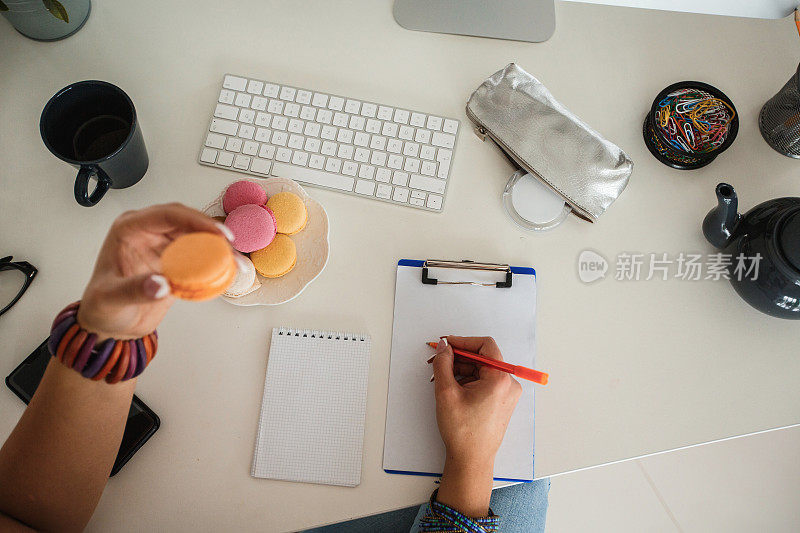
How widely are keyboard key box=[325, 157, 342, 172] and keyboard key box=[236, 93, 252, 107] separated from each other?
164 mm

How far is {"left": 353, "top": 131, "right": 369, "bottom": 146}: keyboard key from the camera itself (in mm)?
823

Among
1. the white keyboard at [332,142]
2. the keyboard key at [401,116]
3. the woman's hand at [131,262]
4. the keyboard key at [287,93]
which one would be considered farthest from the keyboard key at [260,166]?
the woman's hand at [131,262]

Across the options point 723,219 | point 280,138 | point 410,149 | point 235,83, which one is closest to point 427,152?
point 410,149

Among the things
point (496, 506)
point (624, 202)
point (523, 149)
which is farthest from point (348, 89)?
point (496, 506)

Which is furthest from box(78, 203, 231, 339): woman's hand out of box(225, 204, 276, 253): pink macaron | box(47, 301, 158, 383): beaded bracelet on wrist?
box(225, 204, 276, 253): pink macaron

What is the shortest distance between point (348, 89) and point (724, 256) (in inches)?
25.5

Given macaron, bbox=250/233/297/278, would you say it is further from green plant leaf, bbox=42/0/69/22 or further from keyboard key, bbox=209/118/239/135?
green plant leaf, bbox=42/0/69/22

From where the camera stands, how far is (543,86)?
817mm

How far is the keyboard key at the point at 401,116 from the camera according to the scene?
835mm

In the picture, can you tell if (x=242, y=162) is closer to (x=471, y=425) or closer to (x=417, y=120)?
(x=417, y=120)

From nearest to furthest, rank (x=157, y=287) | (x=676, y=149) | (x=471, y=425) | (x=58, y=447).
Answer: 1. (x=157, y=287)
2. (x=58, y=447)
3. (x=471, y=425)
4. (x=676, y=149)

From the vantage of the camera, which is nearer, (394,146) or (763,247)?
(763,247)

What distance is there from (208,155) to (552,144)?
1.74 feet

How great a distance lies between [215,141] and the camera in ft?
2.70
